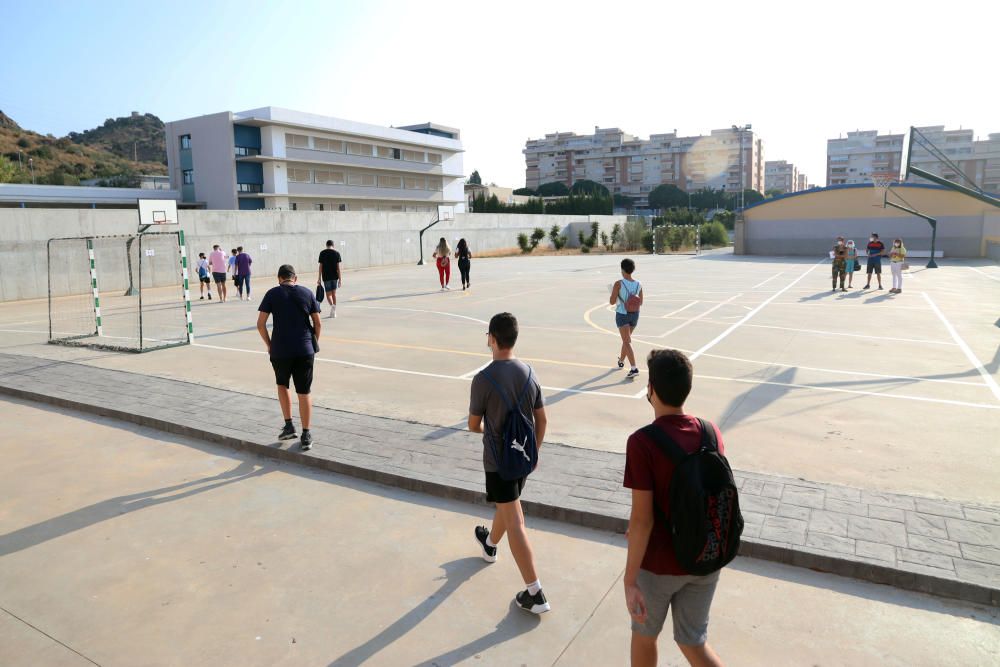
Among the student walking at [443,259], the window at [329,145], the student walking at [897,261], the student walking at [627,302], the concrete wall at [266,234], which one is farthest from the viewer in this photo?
the window at [329,145]

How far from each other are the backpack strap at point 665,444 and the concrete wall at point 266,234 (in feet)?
84.0

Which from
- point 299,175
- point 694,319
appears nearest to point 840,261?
point 694,319

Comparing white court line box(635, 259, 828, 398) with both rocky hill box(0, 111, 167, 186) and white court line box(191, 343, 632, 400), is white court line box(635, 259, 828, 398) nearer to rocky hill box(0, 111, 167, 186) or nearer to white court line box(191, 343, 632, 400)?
white court line box(191, 343, 632, 400)

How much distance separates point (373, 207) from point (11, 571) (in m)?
72.7

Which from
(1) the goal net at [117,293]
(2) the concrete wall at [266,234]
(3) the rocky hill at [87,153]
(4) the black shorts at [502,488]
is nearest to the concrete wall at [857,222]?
(2) the concrete wall at [266,234]

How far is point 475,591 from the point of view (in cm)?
429

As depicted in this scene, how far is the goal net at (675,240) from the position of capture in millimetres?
50719

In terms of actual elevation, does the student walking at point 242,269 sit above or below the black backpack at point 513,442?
above

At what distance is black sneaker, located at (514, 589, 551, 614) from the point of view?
3965 mm

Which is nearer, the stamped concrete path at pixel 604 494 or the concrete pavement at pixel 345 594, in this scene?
the concrete pavement at pixel 345 594

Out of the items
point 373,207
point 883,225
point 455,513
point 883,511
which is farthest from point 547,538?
point 373,207

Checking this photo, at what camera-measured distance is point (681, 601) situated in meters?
2.83

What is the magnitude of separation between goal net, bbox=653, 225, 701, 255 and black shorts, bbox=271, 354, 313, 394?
45.2 metres

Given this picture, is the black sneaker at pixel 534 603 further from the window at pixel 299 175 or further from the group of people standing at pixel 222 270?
the window at pixel 299 175
